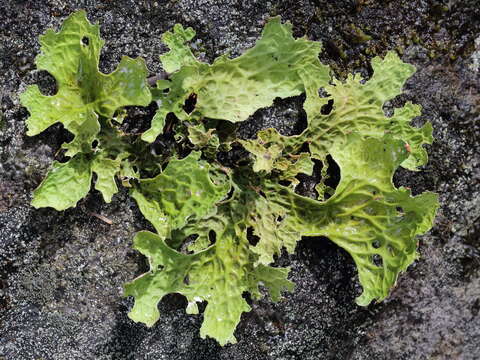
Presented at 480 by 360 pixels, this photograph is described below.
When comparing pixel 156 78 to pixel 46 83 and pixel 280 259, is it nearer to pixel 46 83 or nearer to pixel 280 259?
pixel 46 83

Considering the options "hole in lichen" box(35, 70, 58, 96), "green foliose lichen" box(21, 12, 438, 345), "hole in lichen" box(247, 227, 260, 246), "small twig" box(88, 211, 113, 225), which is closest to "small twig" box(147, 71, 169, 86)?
"green foliose lichen" box(21, 12, 438, 345)

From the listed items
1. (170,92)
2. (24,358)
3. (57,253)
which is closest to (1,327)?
(24,358)

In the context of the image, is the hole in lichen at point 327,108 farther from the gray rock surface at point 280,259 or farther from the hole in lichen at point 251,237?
the hole in lichen at point 251,237

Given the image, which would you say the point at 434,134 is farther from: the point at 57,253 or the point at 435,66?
the point at 57,253

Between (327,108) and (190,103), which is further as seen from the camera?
(327,108)

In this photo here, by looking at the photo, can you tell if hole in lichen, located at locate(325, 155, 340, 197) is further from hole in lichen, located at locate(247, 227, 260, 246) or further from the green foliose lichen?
hole in lichen, located at locate(247, 227, 260, 246)

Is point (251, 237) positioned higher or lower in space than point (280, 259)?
higher

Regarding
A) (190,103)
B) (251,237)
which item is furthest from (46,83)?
(251,237)
